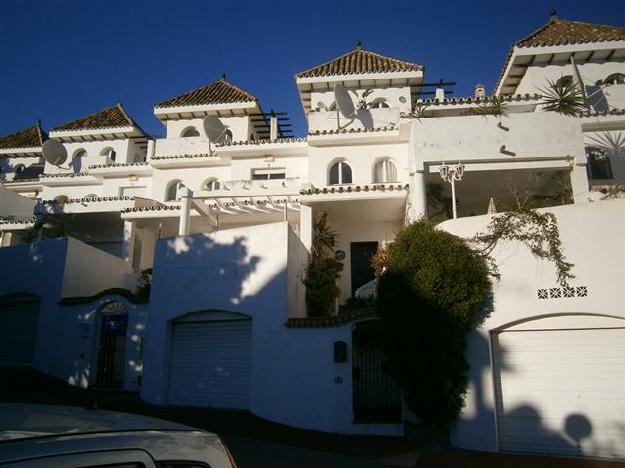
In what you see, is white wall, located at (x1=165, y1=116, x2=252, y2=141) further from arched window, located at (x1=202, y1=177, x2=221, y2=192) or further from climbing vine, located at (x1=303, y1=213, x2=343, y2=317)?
climbing vine, located at (x1=303, y1=213, x2=343, y2=317)

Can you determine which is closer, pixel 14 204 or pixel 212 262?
pixel 212 262

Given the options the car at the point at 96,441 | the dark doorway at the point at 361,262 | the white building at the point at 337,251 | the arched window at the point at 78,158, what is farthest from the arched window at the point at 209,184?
the car at the point at 96,441

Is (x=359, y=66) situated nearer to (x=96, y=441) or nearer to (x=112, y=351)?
(x=112, y=351)

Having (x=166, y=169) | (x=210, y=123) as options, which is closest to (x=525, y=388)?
(x=210, y=123)

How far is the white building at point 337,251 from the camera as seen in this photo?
1007cm

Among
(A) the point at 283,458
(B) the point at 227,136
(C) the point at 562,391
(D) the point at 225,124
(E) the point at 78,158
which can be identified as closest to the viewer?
(A) the point at 283,458

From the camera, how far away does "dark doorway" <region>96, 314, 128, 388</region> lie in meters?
15.2

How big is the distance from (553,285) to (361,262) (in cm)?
975

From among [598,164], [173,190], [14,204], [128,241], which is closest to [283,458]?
[128,241]

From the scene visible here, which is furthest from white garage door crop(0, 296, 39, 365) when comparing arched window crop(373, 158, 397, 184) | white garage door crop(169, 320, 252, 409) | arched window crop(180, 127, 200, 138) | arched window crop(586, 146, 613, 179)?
arched window crop(586, 146, 613, 179)

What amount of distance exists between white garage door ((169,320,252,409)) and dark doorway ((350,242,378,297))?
673 centimetres

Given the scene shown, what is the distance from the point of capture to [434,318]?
1024 centimetres

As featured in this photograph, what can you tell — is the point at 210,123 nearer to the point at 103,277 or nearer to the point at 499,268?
the point at 103,277

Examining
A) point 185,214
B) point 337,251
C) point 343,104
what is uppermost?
point 343,104
